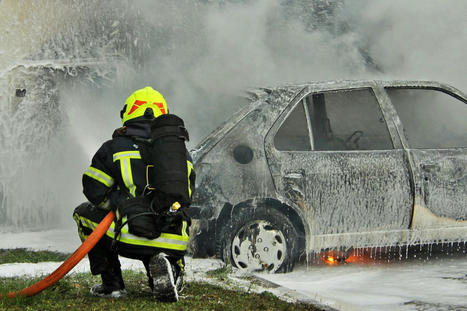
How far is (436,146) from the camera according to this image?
5.71m

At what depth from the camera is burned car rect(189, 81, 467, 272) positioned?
16.4ft

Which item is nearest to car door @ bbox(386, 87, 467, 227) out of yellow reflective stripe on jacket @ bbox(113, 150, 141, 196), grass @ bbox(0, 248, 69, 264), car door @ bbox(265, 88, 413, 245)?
car door @ bbox(265, 88, 413, 245)

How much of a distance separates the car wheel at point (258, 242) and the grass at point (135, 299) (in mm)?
612

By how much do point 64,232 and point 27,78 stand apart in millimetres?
2016

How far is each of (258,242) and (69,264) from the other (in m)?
1.79

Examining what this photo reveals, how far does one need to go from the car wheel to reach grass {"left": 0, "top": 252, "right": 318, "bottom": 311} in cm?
61

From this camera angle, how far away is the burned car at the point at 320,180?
500 centimetres

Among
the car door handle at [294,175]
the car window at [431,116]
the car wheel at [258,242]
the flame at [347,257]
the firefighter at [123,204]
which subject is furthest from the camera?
the car window at [431,116]

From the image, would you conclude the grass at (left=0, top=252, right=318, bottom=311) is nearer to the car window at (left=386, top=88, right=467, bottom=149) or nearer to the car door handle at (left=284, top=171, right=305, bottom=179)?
the car door handle at (left=284, top=171, right=305, bottom=179)

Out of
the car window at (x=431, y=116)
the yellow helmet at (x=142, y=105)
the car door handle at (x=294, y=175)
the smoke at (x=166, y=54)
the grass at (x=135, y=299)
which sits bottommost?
the grass at (x=135, y=299)

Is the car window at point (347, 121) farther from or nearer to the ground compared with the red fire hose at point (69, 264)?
farther from the ground

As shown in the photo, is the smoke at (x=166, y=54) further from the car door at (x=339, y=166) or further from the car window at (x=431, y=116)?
the car window at (x=431, y=116)

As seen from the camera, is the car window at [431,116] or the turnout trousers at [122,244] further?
the car window at [431,116]

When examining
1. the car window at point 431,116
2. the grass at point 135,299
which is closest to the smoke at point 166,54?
the car window at point 431,116
